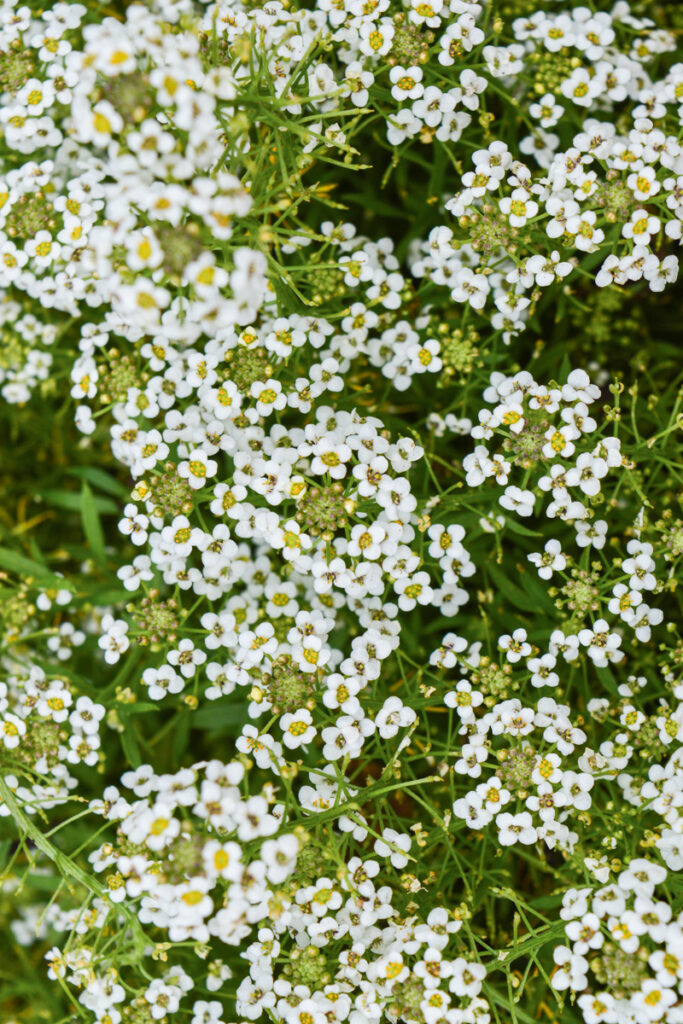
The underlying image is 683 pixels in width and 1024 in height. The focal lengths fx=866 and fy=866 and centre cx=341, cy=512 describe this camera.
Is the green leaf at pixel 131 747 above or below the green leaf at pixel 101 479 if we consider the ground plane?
below

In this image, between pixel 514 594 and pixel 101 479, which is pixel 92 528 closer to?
pixel 101 479

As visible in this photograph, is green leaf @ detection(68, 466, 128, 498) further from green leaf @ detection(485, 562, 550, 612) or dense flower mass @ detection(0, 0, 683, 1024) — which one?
green leaf @ detection(485, 562, 550, 612)

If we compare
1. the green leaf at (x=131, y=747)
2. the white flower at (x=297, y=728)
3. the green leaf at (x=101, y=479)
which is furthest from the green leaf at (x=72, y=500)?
the white flower at (x=297, y=728)

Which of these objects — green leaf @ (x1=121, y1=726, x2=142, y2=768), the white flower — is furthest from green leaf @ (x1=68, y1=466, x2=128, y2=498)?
the white flower

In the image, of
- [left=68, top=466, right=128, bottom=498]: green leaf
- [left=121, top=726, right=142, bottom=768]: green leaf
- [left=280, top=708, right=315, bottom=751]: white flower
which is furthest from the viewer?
[left=68, top=466, right=128, bottom=498]: green leaf

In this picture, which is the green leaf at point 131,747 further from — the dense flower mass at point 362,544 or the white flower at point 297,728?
the white flower at point 297,728

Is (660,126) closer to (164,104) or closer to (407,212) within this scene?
(407,212)

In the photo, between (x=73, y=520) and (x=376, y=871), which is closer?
(x=376, y=871)

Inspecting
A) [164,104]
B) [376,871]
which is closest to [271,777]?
[376,871]
